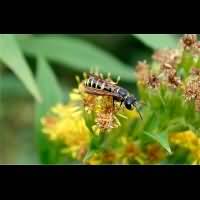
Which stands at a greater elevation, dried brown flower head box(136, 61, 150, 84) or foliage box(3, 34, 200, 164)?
dried brown flower head box(136, 61, 150, 84)

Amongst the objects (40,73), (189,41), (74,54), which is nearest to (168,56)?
(189,41)

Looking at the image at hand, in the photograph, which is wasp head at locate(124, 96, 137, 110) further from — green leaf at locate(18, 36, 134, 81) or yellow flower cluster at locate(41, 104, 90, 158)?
green leaf at locate(18, 36, 134, 81)

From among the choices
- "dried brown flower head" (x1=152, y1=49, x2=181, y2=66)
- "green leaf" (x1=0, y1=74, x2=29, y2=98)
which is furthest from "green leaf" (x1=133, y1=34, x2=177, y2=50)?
"green leaf" (x1=0, y1=74, x2=29, y2=98)

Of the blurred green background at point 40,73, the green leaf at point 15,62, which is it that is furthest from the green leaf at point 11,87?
the green leaf at point 15,62

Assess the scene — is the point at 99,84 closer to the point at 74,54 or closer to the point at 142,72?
the point at 142,72
